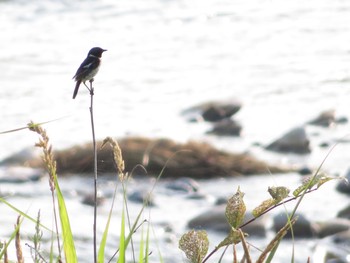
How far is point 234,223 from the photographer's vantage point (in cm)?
181

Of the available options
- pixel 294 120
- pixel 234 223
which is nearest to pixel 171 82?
pixel 294 120

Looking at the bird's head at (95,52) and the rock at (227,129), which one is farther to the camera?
the rock at (227,129)

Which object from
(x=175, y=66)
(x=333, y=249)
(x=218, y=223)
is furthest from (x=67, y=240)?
(x=175, y=66)

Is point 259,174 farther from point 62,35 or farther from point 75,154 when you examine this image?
point 62,35

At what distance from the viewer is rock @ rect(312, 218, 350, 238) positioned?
6090 millimetres

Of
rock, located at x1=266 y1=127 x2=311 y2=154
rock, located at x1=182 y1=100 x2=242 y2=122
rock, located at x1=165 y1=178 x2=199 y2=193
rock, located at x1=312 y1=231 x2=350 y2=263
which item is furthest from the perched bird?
rock, located at x1=182 y1=100 x2=242 y2=122

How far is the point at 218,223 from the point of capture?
6168mm

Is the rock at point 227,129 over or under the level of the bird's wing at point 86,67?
under

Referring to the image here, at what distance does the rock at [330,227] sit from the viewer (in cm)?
609

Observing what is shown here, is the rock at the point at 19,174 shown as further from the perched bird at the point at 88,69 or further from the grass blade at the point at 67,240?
the grass blade at the point at 67,240

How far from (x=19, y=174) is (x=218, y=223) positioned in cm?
199

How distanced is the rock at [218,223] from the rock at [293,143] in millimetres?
1887

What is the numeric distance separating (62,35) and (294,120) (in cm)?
471

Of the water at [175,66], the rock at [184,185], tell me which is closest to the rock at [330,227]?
the rock at [184,185]
